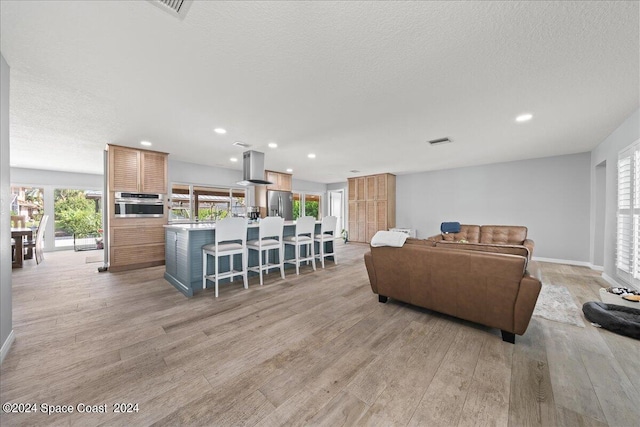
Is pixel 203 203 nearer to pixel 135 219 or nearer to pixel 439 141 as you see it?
pixel 135 219

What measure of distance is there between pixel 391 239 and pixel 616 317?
7.22 feet

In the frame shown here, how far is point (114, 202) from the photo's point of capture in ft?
15.0

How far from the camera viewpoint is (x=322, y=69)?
2.13 meters

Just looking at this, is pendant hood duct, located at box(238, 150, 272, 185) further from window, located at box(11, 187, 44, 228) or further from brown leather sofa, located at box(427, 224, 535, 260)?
window, located at box(11, 187, 44, 228)

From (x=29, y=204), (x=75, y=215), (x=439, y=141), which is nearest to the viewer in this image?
(x=439, y=141)

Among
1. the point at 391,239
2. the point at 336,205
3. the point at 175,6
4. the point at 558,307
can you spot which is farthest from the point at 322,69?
the point at 336,205

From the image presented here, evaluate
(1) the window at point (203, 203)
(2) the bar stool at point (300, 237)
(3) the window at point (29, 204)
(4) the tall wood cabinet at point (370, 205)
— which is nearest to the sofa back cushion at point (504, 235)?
(4) the tall wood cabinet at point (370, 205)

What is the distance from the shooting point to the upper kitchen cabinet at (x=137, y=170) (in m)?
4.54

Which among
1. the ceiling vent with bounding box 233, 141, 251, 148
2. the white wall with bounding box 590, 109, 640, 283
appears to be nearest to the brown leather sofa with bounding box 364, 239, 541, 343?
the white wall with bounding box 590, 109, 640, 283

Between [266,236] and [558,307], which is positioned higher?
[266,236]

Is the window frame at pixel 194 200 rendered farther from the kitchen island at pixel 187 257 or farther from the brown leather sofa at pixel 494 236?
the brown leather sofa at pixel 494 236

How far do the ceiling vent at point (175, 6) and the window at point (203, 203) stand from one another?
4688mm

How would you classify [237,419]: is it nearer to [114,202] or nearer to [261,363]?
[261,363]

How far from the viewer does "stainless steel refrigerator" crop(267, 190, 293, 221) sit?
24.2ft
